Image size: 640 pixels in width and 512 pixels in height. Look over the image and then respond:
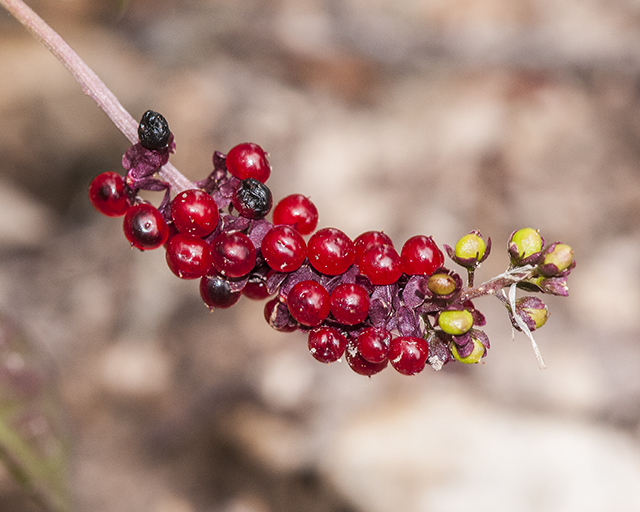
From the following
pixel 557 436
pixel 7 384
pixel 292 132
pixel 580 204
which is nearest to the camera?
pixel 7 384

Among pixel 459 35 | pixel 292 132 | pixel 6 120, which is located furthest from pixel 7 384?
pixel 459 35

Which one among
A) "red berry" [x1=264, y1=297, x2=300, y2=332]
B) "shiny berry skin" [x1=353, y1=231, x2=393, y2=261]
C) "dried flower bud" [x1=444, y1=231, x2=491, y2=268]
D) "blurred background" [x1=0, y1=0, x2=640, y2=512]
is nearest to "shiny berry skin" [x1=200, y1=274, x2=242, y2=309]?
"red berry" [x1=264, y1=297, x2=300, y2=332]

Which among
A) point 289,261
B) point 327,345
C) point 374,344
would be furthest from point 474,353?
point 289,261

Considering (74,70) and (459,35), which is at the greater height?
(459,35)

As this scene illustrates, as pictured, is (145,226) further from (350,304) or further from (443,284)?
(443,284)

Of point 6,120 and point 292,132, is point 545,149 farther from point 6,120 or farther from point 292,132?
point 6,120

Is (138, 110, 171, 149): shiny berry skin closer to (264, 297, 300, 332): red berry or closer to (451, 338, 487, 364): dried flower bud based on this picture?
(264, 297, 300, 332): red berry

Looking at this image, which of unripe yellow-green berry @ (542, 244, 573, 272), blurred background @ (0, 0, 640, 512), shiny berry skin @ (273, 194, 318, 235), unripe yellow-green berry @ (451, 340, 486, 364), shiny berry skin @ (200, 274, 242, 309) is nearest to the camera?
unripe yellow-green berry @ (542, 244, 573, 272)
